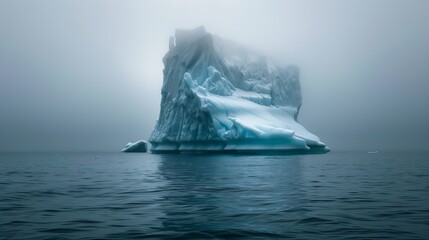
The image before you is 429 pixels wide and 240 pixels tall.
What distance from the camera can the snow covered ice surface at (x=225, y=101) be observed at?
3694cm

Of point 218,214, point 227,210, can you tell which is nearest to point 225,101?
point 227,210

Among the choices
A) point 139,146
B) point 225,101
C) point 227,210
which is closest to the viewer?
point 227,210

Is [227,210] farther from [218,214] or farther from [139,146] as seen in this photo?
[139,146]

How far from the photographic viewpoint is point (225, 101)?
1563 inches

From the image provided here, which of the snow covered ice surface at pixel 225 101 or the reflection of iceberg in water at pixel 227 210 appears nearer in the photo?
the reflection of iceberg in water at pixel 227 210

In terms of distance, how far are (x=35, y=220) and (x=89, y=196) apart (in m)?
3.53

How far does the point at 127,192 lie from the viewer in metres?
11.3

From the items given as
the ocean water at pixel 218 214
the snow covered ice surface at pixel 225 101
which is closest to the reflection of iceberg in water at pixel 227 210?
the ocean water at pixel 218 214

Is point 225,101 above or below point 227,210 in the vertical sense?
above

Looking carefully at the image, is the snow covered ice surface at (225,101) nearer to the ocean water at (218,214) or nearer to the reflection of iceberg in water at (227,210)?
the reflection of iceberg in water at (227,210)

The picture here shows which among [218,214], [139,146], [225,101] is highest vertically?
[225,101]

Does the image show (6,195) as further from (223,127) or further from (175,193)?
(223,127)

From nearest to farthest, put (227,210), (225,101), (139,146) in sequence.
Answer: (227,210), (225,101), (139,146)

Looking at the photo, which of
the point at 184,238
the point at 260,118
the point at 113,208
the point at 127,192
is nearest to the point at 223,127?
the point at 260,118
